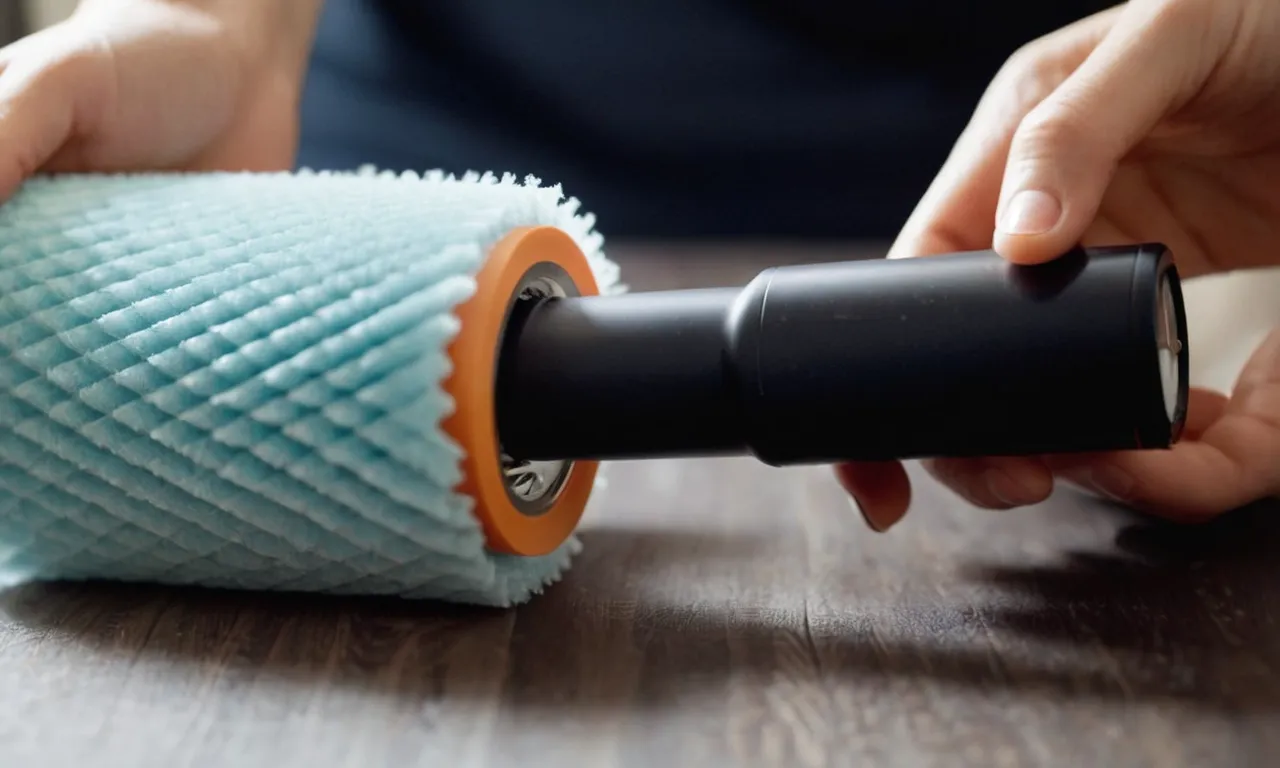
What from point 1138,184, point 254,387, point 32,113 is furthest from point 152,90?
point 1138,184

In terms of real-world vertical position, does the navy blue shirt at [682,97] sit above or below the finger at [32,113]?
below

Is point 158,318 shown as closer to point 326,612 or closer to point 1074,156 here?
point 326,612

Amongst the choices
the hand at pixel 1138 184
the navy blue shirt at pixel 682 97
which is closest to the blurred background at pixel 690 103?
the navy blue shirt at pixel 682 97

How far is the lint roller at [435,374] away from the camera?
1.23 ft

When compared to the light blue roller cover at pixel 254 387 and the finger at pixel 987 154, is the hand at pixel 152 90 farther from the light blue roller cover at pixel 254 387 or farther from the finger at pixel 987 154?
the finger at pixel 987 154

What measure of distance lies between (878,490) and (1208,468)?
0.46 feet

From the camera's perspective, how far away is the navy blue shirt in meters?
0.91

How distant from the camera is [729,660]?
405 millimetres

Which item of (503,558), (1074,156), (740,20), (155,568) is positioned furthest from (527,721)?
(740,20)

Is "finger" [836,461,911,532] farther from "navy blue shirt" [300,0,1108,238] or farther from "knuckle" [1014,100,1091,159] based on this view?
"navy blue shirt" [300,0,1108,238]

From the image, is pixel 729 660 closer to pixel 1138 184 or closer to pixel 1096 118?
pixel 1096 118

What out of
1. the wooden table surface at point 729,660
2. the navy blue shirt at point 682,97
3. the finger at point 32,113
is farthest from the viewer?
the navy blue shirt at point 682,97

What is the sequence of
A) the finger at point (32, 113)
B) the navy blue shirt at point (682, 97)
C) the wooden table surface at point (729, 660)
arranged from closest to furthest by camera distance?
1. the wooden table surface at point (729, 660)
2. the finger at point (32, 113)
3. the navy blue shirt at point (682, 97)

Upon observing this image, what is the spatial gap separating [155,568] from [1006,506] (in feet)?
1.19
